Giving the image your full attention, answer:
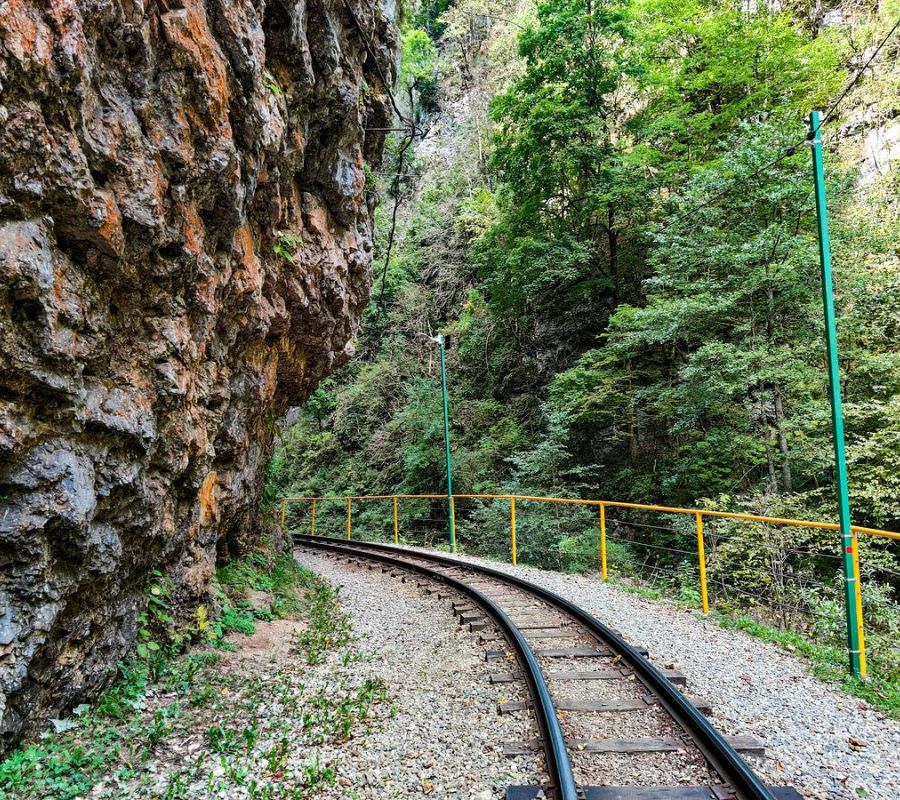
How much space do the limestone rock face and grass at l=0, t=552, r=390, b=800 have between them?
0.99ft

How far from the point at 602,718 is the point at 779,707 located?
5.07ft

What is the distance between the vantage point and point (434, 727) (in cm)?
432

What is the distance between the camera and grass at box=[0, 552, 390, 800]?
138 inches

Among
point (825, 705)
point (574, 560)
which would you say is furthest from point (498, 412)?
point (825, 705)

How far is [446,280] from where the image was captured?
25.6 meters

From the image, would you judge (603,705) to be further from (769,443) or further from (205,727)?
(769,443)

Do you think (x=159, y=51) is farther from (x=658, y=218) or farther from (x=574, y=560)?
(x=658, y=218)

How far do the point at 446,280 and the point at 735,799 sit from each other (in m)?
23.9

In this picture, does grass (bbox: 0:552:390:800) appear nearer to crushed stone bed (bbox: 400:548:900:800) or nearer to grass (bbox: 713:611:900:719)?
crushed stone bed (bbox: 400:548:900:800)

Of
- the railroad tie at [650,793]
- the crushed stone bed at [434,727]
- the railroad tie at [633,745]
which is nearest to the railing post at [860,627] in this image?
the railroad tie at [633,745]

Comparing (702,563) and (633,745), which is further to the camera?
(702,563)

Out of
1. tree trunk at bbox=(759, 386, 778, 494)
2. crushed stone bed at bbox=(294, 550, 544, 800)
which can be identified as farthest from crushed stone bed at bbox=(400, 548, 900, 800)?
tree trunk at bbox=(759, 386, 778, 494)

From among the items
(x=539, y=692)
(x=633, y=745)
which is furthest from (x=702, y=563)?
(x=633, y=745)

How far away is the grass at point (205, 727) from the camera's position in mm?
3504
